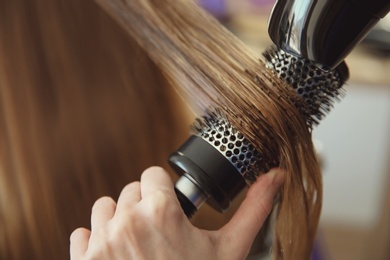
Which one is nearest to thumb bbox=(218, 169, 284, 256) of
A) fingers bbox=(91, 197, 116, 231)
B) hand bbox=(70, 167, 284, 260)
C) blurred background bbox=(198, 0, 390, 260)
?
hand bbox=(70, 167, 284, 260)

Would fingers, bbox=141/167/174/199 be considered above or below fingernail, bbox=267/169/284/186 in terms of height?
above

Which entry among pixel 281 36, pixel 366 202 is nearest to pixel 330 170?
pixel 366 202

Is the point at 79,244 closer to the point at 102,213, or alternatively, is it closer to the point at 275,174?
the point at 102,213

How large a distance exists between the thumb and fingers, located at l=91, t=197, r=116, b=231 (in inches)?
4.0

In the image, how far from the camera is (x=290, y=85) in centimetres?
44

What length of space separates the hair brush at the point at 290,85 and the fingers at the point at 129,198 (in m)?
0.04

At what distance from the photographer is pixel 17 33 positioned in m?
0.57

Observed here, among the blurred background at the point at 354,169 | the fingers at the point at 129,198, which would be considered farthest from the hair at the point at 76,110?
the blurred background at the point at 354,169

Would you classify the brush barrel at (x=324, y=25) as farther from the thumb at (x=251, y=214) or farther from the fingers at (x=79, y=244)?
the fingers at (x=79, y=244)

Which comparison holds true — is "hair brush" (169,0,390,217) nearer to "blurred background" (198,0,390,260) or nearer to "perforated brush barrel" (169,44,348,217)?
"perforated brush barrel" (169,44,348,217)

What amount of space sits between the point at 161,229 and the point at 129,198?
0.05m

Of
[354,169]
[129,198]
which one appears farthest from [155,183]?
[354,169]

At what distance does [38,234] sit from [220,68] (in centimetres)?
31

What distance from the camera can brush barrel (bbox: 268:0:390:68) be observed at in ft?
1.24
